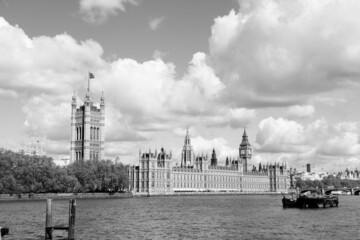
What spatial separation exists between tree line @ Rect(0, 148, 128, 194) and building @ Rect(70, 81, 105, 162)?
3514 centimetres

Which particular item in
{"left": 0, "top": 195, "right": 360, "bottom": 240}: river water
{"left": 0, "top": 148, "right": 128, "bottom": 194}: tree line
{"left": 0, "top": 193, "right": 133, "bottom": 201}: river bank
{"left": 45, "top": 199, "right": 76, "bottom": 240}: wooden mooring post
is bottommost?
{"left": 0, "top": 195, "right": 360, "bottom": 240}: river water

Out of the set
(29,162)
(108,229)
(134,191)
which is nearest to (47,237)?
(108,229)

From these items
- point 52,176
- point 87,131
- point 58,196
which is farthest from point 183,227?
point 87,131

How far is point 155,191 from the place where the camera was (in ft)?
561

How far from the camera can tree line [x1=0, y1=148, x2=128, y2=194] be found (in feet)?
334

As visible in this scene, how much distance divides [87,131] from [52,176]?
65.1 meters

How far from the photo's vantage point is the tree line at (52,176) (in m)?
102

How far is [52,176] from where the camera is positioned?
362 ft

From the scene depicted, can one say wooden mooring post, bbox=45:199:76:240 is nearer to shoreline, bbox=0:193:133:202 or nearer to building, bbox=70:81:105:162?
shoreline, bbox=0:193:133:202

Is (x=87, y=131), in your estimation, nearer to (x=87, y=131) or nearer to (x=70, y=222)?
(x=87, y=131)

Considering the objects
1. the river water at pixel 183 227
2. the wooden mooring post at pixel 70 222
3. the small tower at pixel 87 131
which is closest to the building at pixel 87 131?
the small tower at pixel 87 131

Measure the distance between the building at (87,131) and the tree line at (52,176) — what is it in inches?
1384

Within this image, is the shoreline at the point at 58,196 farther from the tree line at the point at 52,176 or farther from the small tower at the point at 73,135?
the small tower at the point at 73,135

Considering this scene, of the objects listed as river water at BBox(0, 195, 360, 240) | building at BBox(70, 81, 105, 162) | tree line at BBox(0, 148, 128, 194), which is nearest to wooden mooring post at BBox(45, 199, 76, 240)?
river water at BBox(0, 195, 360, 240)
